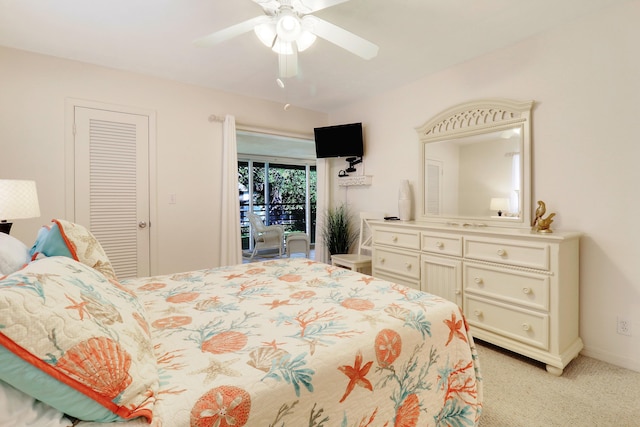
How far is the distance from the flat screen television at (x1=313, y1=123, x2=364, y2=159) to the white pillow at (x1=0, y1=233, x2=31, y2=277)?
3.36 m

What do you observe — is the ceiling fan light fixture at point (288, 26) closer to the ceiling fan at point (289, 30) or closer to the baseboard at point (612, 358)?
the ceiling fan at point (289, 30)

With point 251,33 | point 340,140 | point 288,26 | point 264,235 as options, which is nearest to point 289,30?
point 288,26

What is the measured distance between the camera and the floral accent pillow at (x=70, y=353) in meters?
0.61

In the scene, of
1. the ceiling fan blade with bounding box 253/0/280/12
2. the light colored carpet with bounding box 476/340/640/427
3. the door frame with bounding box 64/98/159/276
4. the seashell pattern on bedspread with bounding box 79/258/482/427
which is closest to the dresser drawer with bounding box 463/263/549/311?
the light colored carpet with bounding box 476/340/640/427

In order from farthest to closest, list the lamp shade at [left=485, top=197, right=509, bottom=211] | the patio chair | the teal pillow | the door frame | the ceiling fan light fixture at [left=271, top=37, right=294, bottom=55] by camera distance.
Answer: the patio chair < the door frame < the lamp shade at [left=485, top=197, right=509, bottom=211] < the ceiling fan light fixture at [left=271, top=37, right=294, bottom=55] < the teal pillow

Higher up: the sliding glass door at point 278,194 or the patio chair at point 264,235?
the sliding glass door at point 278,194

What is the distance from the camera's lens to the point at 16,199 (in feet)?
6.41

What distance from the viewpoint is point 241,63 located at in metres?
2.96

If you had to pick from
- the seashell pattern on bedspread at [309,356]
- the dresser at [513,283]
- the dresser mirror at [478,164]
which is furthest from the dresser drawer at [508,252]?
A: the seashell pattern on bedspread at [309,356]

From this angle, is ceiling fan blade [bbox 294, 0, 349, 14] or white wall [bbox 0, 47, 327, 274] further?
white wall [bbox 0, 47, 327, 274]

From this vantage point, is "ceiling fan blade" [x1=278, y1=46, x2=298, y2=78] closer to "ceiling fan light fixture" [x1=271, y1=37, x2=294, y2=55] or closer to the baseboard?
"ceiling fan light fixture" [x1=271, y1=37, x2=294, y2=55]

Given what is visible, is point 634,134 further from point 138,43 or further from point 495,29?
point 138,43

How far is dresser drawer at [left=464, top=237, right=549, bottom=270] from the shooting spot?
2.07 m

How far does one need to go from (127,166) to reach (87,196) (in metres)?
0.46
